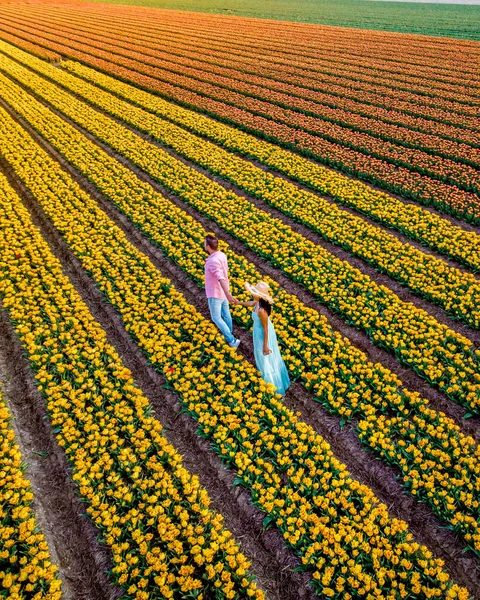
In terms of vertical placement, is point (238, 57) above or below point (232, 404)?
above

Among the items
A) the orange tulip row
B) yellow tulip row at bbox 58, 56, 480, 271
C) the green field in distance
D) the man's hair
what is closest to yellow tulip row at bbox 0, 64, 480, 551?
the man's hair

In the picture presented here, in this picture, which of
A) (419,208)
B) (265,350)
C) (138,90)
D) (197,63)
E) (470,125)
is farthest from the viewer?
(197,63)

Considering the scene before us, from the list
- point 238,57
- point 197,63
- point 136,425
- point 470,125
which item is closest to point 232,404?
point 136,425

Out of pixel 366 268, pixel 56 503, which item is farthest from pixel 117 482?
pixel 366 268

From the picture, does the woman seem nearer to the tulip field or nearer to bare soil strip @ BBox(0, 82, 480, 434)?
the tulip field

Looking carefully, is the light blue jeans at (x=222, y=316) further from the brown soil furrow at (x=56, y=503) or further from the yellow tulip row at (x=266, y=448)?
the brown soil furrow at (x=56, y=503)

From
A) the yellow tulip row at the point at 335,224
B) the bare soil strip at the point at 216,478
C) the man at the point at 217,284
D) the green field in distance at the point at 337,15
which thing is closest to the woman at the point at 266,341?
the man at the point at 217,284

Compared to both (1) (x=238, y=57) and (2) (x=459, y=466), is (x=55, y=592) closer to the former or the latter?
(2) (x=459, y=466)
